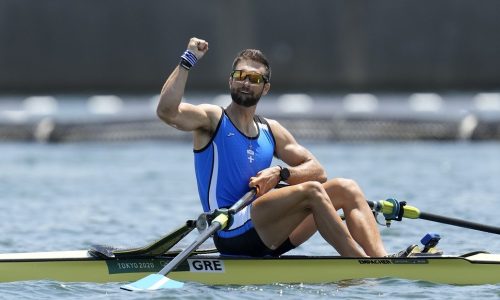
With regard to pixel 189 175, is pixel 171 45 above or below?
above

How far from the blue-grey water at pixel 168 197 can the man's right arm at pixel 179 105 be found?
121cm

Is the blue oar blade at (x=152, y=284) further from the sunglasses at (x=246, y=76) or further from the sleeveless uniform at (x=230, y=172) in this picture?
the sunglasses at (x=246, y=76)

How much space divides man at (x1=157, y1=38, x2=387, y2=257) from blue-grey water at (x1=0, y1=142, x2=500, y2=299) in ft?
1.34

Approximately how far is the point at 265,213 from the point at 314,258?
0.50 metres

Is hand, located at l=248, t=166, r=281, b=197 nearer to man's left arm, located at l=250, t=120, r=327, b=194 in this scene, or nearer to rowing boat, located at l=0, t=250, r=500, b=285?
man's left arm, located at l=250, t=120, r=327, b=194

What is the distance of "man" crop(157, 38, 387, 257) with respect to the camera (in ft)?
30.3

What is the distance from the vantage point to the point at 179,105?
9.06 metres

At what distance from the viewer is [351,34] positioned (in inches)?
1422

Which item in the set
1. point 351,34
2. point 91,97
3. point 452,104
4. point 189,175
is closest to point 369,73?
point 351,34

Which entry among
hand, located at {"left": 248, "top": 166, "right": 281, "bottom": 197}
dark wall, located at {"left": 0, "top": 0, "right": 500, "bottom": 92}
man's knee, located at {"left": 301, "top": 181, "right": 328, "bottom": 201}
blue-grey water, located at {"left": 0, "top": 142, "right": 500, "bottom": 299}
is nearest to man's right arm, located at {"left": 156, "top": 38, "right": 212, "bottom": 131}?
hand, located at {"left": 248, "top": 166, "right": 281, "bottom": 197}

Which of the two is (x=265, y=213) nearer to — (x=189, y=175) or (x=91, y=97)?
(x=189, y=175)

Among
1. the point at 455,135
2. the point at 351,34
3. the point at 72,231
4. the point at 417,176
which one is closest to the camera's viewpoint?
the point at 72,231

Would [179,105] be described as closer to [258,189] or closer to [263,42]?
[258,189]

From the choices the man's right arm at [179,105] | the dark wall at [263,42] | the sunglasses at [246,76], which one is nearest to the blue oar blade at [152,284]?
the man's right arm at [179,105]
